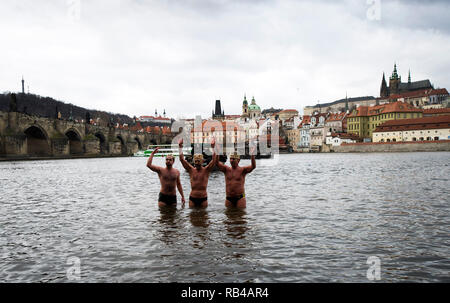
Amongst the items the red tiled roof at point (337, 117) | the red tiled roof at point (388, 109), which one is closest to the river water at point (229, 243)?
the red tiled roof at point (388, 109)

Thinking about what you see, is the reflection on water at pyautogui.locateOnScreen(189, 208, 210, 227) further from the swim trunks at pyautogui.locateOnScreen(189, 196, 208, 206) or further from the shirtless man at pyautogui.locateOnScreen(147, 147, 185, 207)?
the shirtless man at pyautogui.locateOnScreen(147, 147, 185, 207)

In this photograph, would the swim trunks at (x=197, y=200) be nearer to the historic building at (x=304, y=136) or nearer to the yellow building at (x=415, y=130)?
the yellow building at (x=415, y=130)

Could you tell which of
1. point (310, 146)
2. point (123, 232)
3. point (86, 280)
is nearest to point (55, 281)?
point (86, 280)

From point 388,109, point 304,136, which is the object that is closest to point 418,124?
point 388,109

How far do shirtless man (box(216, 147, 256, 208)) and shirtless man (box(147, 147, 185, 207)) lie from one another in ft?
4.97

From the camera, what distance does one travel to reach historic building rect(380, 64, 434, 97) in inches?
6447

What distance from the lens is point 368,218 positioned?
9.76 m

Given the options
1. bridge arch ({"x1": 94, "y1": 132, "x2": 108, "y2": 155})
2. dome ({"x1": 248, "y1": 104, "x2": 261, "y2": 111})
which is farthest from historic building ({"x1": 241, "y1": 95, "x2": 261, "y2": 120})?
bridge arch ({"x1": 94, "y1": 132, "x2": 108, "y2": 155})

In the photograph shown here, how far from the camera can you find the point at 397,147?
93.9 meters

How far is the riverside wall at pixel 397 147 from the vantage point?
86.9m

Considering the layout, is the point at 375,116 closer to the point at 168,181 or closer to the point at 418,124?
the point at 418,124
